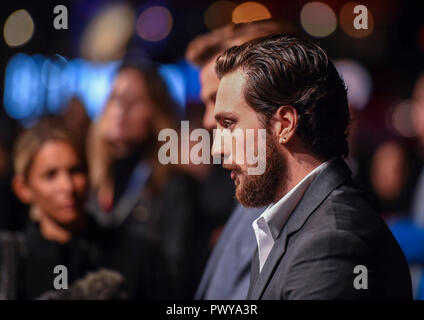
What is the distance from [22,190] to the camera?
2236 mm

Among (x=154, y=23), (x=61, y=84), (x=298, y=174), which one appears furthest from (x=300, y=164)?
(x=154, y=23)

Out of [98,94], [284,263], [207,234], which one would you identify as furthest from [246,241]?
[98,94]

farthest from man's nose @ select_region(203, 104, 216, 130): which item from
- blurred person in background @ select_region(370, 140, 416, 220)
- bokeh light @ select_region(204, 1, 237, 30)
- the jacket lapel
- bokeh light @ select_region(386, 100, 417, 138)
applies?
bokeh light @ select_region(386, 100, 417, 138)

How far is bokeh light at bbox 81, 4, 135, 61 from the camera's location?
2.90 metres

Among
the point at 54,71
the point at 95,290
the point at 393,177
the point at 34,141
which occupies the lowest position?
the point at 393,177

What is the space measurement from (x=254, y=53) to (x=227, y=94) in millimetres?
127

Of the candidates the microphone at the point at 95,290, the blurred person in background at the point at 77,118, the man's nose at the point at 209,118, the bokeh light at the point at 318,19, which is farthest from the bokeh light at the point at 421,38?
the microphone at the point at 95,290

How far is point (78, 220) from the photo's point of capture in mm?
2215

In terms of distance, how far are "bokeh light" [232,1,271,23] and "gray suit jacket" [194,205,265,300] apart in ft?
2.19

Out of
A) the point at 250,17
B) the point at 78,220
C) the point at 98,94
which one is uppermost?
the point at 250,17

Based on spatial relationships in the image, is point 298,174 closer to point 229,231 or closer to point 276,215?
point 276,215

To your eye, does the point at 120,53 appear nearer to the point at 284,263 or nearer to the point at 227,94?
the point at 227,94

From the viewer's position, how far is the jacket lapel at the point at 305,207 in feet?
4.33

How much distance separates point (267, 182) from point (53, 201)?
1.06 metres
